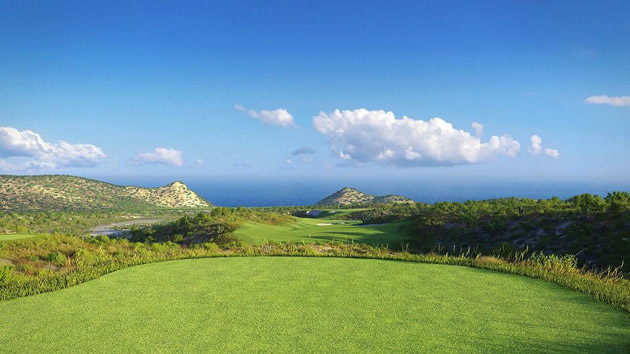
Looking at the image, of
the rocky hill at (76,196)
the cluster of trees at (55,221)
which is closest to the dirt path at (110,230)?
the cluster of trees at (55,221)

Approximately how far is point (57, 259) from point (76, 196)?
87803 mm

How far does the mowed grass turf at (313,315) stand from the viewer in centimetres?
441

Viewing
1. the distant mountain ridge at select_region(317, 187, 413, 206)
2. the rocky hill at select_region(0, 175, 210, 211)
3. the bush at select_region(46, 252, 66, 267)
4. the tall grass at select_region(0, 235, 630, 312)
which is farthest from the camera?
the distant mountain ridge at select_region(317, 187, 413, 206)

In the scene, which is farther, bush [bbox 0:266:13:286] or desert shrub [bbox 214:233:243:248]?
desert shrub [bbox 214:233:243:248]

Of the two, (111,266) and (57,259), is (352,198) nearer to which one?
(57,259)

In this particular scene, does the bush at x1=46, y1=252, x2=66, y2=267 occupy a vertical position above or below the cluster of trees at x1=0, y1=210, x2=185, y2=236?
above

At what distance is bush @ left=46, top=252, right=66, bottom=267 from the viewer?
36.6 feet

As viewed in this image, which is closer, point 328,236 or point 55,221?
point 328,236

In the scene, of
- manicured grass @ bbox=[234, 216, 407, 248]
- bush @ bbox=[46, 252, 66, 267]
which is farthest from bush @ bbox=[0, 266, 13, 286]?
manicured grass @ bbox=[234, 216, 407, 248]

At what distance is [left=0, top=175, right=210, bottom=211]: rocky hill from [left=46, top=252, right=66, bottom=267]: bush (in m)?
75.2

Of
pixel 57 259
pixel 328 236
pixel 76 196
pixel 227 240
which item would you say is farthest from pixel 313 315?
pixel 76 196

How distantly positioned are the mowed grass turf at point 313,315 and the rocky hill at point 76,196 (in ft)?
272

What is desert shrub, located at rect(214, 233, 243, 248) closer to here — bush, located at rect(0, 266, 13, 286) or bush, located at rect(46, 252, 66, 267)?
bush, located at rect(46, 252, 66, 267)

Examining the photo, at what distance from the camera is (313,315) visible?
529 cm
